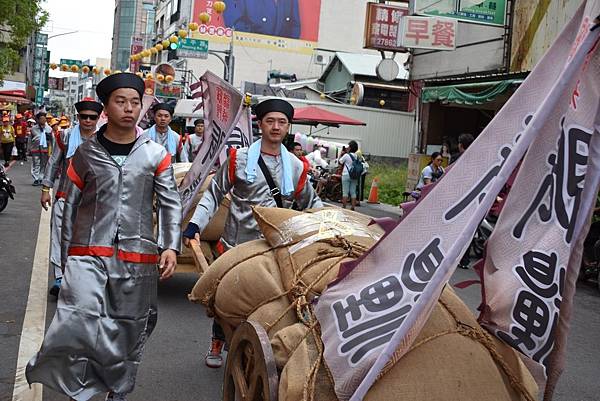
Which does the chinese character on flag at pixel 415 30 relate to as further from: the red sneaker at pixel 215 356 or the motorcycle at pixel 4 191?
the red sneaker at pixel 215 356

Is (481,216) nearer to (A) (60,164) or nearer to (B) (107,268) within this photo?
(B) (107,268)

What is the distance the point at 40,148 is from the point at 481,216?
19602 millimetres

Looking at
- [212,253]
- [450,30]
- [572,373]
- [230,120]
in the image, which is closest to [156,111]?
[212,253]

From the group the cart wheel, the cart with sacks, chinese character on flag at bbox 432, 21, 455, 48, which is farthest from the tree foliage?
the cart wheel

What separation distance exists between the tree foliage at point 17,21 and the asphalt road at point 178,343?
10402mm

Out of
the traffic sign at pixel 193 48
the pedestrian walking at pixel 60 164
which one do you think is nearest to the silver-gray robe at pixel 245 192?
the pedestrian walking at pixel 60 164

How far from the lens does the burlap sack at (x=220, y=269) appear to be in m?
4.24

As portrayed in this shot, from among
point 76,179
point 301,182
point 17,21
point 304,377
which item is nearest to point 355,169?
point 17,21

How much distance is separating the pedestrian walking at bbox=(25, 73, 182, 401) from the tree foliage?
50.8 feet

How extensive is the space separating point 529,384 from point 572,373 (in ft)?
10.9

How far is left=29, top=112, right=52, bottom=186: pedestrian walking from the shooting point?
67.4 ft

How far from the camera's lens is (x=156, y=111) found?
33.1 ft

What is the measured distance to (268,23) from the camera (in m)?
54.7

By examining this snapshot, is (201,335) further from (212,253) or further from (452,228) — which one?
(452,228)
